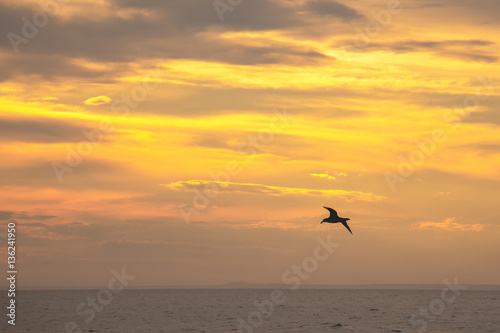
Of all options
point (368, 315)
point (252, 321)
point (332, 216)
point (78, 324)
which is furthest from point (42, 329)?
point (368, 315)

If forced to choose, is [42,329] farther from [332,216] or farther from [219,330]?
[332,216]

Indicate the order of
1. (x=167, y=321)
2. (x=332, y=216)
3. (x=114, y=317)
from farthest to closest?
(x=114, y=317) < (x=167, y=321) < (x=332, y=216)

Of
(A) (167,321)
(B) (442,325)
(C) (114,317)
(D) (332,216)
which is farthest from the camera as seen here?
(C) (114,317)

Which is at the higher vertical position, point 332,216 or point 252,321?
point 332,216

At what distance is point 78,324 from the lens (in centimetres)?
8519

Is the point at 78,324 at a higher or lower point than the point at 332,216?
lower

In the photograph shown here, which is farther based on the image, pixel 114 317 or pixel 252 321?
pixel 114 317

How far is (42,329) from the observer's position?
78.7 meters

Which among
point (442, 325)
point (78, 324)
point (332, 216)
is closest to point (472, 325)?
point (442, 325)

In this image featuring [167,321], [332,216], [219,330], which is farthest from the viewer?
[167,321]

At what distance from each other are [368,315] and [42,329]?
170 feet

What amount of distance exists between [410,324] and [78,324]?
150 ft

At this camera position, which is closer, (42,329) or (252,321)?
(42,329)

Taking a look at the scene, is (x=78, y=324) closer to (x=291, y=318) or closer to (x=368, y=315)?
(x=291, y=318)
